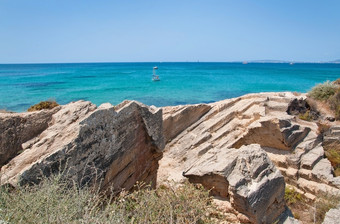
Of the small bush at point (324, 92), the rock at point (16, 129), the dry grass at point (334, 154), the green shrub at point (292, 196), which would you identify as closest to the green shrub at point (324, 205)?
the green shrub at point (292, 196)

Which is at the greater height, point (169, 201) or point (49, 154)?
point (49, 154)

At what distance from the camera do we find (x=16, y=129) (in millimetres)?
5352

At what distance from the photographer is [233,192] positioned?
5836mm

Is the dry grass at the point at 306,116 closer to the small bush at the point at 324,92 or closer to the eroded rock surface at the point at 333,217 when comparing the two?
the small bush at the point at 324,92

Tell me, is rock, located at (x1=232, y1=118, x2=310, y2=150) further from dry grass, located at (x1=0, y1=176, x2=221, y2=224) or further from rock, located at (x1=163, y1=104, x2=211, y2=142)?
dry grass, located at (x1=0, y1=176, x2=221, y2=224)

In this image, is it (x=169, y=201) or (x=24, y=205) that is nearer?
(x=24, y=205)

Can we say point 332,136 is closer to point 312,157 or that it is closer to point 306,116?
point 312,157

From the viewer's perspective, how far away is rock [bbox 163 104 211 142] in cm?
1103

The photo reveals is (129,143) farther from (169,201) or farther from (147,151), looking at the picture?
(169,201)

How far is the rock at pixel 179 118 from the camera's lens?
36.2 feet

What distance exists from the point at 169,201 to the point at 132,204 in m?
0.93

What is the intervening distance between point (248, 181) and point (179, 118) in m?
5.72

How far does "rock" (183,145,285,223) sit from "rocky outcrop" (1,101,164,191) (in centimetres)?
167

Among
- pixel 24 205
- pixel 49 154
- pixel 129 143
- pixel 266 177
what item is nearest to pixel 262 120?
pixel 266 177
